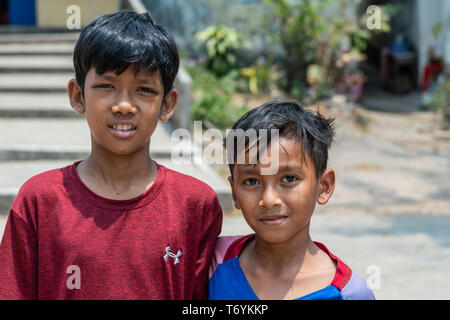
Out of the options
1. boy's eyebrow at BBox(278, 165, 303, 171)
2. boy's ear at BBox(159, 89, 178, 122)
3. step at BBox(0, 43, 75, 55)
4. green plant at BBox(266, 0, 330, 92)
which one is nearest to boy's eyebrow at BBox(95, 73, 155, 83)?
boy's ear at BBox(159, 89, 178, 122)

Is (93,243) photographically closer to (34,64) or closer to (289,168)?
(289,168)

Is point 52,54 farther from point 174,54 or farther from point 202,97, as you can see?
point 174,54

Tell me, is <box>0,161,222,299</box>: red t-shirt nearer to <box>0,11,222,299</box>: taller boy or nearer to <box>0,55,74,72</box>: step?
<box>0,11,222,299</box>: taller boy

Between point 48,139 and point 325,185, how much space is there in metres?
4.07

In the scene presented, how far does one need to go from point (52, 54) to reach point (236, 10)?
4.10 metres

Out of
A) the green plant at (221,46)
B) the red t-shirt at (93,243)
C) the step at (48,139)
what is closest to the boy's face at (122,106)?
the red t-shirt at (93,243)

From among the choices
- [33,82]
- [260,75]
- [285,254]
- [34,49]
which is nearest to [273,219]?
[285,254]

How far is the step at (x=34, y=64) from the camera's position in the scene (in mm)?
7082

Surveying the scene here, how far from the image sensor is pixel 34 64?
23.6ft

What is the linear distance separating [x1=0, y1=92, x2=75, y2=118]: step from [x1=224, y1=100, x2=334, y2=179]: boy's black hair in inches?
184

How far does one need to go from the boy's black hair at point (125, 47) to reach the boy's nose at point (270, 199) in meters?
0.44

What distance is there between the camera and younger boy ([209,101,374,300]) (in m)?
1.65

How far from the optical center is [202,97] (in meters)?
8.09
